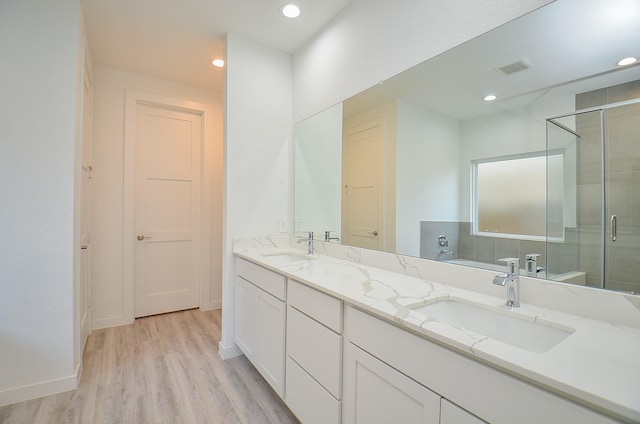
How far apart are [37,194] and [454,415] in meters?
2.47

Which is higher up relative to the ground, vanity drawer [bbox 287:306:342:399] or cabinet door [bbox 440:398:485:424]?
cabinet door [bbox 440:398:485:424]

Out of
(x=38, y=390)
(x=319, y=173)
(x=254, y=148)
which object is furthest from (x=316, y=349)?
(x=38, y=390)

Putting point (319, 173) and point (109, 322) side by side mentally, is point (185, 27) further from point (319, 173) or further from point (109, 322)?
point (109, 322)

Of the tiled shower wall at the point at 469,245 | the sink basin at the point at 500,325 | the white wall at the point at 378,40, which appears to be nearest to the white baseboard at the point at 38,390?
the sink basin at the point at 500,325

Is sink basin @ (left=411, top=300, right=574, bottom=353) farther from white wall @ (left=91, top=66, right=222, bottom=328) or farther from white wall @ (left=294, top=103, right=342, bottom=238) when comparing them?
white wall @ (left=91, top=66, right=222, bottom=328)

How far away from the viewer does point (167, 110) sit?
331cm

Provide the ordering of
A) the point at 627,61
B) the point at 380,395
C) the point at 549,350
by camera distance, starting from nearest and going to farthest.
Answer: the point at 549,350 → the point at 627,61 → the point at 380,395

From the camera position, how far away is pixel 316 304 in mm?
1377

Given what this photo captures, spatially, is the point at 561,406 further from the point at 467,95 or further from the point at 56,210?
the point at 56,210

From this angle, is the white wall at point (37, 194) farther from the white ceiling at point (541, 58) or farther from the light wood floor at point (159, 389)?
the white ceiling at point (541, 58)

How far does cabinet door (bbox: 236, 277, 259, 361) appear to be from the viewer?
2.01 metres

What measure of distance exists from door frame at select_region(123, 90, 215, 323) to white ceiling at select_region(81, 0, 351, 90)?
1.29ft

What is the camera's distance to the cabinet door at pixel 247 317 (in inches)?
79.0

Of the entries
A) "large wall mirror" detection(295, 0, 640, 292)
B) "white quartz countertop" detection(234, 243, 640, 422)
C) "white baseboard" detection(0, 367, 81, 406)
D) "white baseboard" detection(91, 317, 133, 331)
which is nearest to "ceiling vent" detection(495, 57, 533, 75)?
"large wall mirror" detection(295, 0, 640, 292)
